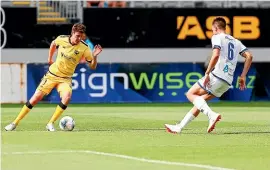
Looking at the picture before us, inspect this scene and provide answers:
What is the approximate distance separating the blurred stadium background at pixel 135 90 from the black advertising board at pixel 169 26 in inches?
1.8

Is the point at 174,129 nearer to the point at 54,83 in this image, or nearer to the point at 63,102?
the point at 63,102

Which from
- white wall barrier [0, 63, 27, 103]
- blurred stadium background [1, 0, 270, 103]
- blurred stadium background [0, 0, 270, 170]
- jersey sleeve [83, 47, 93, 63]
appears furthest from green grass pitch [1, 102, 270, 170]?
blurred stadium background [1, 0, 270, 103]

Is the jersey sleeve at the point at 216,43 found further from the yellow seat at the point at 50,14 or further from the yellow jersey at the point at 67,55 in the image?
the yellow seat at the point at 50,14

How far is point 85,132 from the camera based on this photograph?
17.5 meters

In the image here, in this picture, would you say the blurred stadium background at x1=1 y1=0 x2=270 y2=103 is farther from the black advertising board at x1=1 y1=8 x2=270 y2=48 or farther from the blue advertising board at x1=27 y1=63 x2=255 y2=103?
the blue advertising board at x1=27 y1=63 x2=255 y2=103

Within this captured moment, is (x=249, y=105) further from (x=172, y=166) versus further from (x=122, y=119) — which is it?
(x=172, y=166)

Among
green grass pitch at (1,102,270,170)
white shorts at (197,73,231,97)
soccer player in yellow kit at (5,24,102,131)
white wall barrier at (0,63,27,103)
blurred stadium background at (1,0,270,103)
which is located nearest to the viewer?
green grass pitch at (1,102,270,170)

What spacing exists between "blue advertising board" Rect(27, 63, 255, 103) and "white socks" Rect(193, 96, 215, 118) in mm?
16691

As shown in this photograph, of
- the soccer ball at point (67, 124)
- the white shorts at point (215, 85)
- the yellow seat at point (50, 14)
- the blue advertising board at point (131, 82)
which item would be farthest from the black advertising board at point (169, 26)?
the white shorts at point (215, 85)

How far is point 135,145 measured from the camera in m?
14.3

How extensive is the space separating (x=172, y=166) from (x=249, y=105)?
A: 67.8ft

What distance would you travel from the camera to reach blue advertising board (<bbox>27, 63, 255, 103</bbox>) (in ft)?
109

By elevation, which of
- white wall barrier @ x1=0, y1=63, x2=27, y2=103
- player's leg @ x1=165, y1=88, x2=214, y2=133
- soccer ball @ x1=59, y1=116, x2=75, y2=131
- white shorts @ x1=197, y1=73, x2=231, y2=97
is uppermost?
white shorts @ x1=197, y1=73, x2=231, y2=97

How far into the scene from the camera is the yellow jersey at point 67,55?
18047 mm
